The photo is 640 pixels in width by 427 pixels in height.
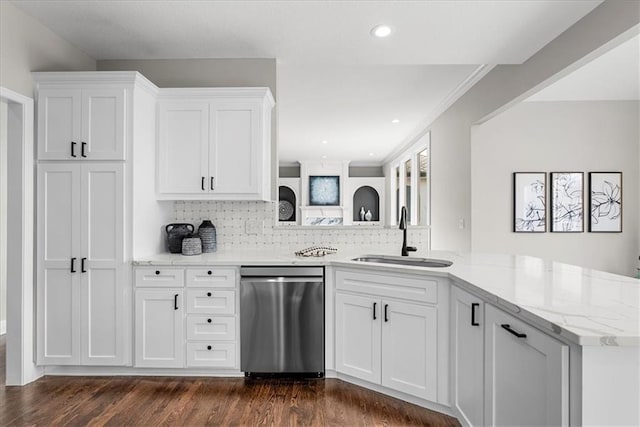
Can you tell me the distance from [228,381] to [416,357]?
1.35 meters

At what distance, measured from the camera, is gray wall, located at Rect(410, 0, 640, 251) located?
2414 millimetres

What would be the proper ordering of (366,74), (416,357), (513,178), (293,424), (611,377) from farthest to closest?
(513,178) < (366,74) < (416,357) < (293,424) < (611,377)

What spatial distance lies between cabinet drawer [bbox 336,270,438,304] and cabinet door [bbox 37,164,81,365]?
189 cm

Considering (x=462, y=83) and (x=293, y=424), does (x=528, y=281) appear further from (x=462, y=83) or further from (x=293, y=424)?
(x=462, y=83)

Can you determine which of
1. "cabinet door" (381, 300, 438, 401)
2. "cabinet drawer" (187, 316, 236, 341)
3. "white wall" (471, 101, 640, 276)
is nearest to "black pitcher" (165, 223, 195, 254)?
"cabinet drawer" (187, 316, 236, 341)

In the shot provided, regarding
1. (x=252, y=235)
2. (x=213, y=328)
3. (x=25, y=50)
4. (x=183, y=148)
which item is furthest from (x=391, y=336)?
(x=25, y=50)

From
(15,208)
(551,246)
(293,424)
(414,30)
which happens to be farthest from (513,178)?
(15,208)

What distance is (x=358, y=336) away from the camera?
2602 mm

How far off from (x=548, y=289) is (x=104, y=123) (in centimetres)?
291

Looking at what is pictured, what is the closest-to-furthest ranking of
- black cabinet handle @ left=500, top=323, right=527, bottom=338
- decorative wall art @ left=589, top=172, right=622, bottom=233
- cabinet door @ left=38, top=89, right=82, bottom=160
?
black cabinet handle @ left=500, top=323, right=527, bottom=338 < cabinet door @ left=38, top=89, right=82, bottom=160 < decorative wall art @ left=589, top=172, right=622, bottom=233

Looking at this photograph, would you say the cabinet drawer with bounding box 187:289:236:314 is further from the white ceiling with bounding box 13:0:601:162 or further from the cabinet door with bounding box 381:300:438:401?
the white ceiling with bounding box 13:0:601:162

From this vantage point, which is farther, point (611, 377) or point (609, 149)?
point (609, 149)

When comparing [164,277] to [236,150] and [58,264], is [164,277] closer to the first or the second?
[58,264]

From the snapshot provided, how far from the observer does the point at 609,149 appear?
462 cm
